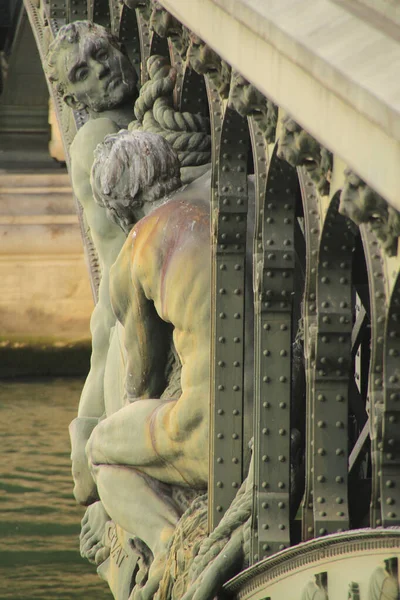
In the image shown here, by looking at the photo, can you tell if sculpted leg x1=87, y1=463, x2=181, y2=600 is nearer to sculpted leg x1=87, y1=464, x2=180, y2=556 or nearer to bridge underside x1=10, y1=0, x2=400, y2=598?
sculpted leg x1=87, y1=464, x2=180, y2=556

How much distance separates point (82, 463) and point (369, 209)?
3571 millimetres

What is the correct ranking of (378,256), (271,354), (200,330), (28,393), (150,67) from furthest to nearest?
(28,393) → (150,67) → (200,330) → (271,354) → (378,256)

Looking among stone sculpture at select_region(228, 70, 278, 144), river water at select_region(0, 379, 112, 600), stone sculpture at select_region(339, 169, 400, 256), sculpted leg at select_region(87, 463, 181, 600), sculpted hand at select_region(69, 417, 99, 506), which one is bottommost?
river water at select_region(0, 379, 112, 600)

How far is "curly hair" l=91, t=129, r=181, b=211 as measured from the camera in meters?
6.40

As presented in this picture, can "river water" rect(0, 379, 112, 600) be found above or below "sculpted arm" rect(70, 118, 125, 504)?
below

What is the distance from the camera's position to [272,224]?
18.2ft

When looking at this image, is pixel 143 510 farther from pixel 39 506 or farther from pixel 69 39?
pixel 39 506

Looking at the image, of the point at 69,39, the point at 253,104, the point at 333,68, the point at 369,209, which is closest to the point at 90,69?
the point at 69,39

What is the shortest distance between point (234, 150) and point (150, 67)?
1.26 metres

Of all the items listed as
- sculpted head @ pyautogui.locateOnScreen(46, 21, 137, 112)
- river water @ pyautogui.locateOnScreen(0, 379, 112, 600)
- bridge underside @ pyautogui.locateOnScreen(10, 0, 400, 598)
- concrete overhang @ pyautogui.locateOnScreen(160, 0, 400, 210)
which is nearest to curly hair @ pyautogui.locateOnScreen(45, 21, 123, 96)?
sculpted head @ pyautogui.locateOnScreen(46, 21, 137, 112)

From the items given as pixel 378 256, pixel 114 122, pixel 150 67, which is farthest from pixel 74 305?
pixel 378 256

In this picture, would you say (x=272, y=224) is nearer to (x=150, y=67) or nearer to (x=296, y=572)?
(x=296, y=572)

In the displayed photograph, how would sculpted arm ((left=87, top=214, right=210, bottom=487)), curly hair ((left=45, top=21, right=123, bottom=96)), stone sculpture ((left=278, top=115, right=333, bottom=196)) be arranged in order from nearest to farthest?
stone sculpture ((left=278, top=115, right=333, bottom=196)) < sculpted arm ((left=87, top=214, right=210, bottom=487)) < curly hair ((left=45, top=21, right=123, bottom=96))

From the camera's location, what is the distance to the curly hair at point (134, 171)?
21.0ft
